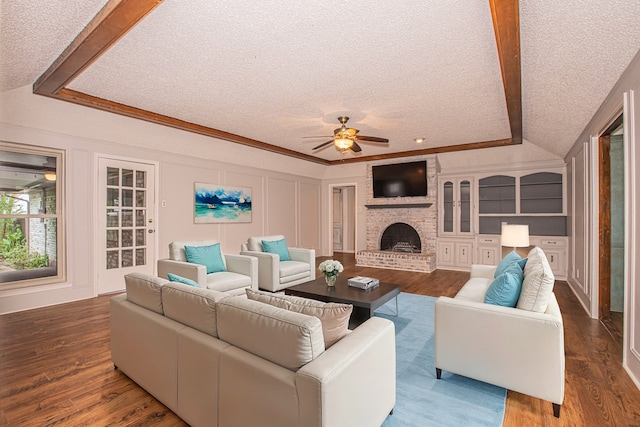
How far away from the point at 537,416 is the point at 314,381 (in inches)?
64.2

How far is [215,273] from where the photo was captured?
3.97 metres

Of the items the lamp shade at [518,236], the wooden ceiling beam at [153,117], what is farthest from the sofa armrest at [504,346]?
the wooden ceiling beam at [153,117]

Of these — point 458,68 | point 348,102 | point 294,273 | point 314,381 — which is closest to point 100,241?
point 294,273

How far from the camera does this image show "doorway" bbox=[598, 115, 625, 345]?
3463 millimetres

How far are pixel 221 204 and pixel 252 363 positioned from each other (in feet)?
17.0

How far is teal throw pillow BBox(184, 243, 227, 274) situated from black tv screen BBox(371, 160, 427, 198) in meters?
4.52

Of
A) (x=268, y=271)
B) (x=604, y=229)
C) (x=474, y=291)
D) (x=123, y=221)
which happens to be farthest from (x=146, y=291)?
(x=604, y=229)

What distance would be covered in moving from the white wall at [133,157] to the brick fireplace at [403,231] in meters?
2.11

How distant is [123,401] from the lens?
2000 mm

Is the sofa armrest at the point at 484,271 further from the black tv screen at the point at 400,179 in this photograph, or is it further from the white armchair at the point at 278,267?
the black tv screen at the point at 400,179

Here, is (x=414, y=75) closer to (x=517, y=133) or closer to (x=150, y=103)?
(x=517, y=133)

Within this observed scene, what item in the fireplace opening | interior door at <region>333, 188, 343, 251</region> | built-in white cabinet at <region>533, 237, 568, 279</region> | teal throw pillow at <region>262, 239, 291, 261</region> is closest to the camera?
teal throw pillow at <region>262, 239, 291, 261</region>

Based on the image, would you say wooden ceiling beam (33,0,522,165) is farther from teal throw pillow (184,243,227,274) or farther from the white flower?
the white flower

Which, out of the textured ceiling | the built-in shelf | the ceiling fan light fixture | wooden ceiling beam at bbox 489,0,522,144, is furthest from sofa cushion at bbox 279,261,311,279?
wooden ceiling beam at bbox 489,0,522,144
